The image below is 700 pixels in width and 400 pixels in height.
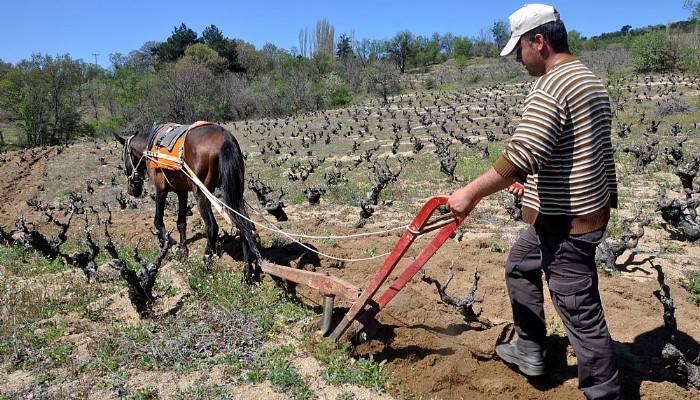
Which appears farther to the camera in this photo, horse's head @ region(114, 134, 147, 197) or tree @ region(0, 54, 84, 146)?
tree @ region(0, 54, 84, 146)

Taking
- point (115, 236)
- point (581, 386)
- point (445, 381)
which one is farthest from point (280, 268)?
point (115, 236)

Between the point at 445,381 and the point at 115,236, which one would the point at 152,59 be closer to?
the point at 115,236

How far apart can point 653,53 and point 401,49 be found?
40215 millimetres

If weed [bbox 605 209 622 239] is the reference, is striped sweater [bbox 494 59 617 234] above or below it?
above

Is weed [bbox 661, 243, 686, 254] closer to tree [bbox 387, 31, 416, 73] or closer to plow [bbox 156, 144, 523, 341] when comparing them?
plow [bbox 156, 144, 523, 341]

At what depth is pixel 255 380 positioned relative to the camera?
11.9 ft

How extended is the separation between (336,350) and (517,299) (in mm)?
1430

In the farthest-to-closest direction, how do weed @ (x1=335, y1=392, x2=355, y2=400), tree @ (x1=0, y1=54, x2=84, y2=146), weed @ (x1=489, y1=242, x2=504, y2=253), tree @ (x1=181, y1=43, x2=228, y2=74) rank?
tree @ (x1=181, y1=43, x2=228, y2=74), tree @ (x1=0, y1=54, x2=84, y2=146), weed @ (x1=489, y1=242, x2=504, y2=253), weed @ (x1=335, y1=392, x2=355, y2=400)

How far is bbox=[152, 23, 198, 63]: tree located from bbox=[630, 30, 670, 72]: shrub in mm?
44391

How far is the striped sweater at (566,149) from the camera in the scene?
247 centimetres

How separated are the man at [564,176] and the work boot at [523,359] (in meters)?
0.50

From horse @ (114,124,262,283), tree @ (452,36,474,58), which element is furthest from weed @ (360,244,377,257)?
tree @ (452,36,474,58)

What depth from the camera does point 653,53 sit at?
37562mm

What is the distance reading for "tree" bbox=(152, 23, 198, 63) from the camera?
54.5 meters
